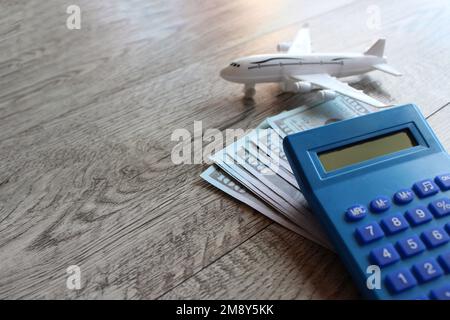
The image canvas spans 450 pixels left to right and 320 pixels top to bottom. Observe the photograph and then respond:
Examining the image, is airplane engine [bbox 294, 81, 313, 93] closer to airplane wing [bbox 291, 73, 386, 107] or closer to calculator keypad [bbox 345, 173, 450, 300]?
airplane wing [bbox 291, 73, 386, 107]

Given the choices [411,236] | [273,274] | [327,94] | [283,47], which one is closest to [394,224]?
[411,236]

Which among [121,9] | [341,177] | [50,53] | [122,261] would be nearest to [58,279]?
[122,261]

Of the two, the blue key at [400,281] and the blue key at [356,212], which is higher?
the blue key at [356,212]

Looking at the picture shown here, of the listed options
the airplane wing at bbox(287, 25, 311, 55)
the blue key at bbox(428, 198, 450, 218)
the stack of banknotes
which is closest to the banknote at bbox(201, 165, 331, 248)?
the stack of banknotes

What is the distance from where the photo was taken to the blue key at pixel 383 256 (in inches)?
13.8

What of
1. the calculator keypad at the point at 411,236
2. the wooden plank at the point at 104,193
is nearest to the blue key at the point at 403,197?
the calculator keypad at the point at 411,236

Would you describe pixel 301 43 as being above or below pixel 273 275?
above

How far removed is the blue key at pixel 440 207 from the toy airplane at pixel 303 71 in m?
0.17

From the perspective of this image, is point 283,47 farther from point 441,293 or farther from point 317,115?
point 441,293

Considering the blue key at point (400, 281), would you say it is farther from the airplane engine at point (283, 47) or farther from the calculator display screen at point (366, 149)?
the airplane engine at point (283, 47)

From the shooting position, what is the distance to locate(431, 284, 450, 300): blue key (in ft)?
1.10

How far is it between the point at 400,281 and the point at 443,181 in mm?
123

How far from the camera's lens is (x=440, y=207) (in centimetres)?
39

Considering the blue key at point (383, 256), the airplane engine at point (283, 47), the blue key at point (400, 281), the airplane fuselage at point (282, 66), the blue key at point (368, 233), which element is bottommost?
the blue key at point (400, 281)
